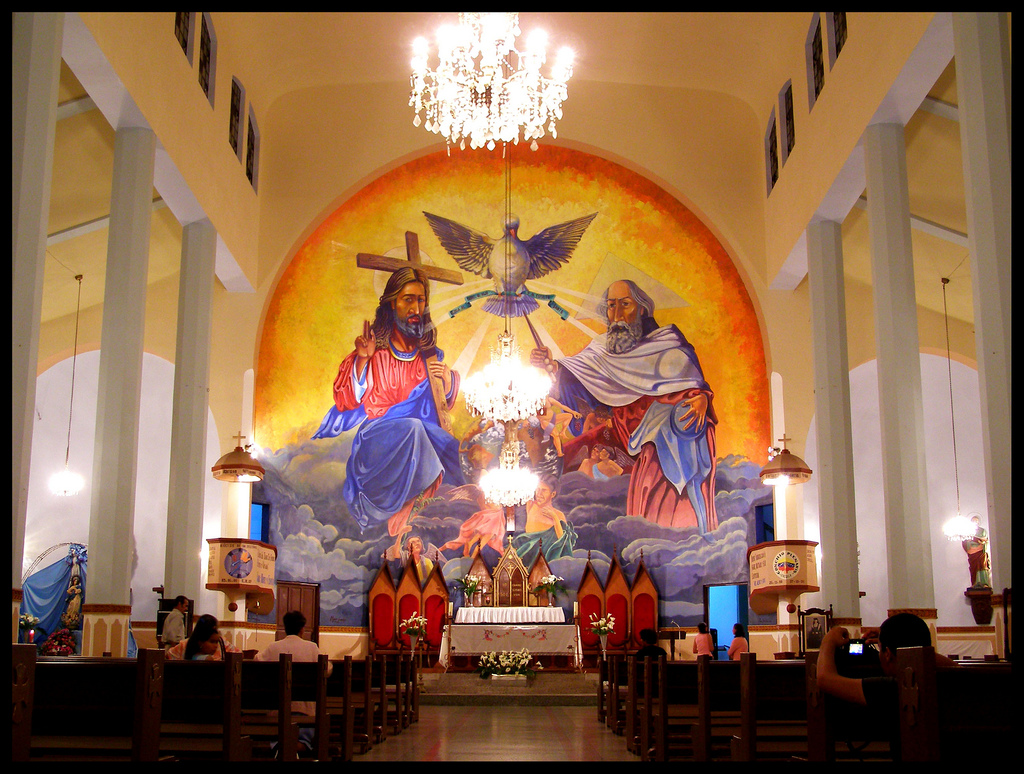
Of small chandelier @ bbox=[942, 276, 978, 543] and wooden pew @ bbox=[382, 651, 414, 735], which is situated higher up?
small chandelier @ bbox=[942, 276, 978, 543]

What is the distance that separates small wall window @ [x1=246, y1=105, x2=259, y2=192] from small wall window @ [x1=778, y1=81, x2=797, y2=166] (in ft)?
26.0

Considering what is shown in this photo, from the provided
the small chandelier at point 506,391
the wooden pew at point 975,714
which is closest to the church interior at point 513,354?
the small chandelier at point 506,391

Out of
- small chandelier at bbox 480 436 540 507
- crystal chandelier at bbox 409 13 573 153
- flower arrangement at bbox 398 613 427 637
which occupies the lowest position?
flower arrangement at bbox 398 613 427 637

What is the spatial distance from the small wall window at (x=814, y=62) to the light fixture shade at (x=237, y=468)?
8.57 metres

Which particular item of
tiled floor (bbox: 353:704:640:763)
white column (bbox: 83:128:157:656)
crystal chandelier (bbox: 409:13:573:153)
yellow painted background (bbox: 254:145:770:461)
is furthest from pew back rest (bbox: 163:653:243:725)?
yellow painted background (bbox: 254:145:770:461)

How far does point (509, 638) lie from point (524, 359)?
4485 millimetres

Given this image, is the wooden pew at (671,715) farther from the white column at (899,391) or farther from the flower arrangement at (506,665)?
the flower arrangement at (506,665)

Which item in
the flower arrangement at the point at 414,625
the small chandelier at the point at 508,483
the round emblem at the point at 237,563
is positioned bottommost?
the flower arrangement at the point at 414,625

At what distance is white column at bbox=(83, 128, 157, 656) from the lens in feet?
31.6

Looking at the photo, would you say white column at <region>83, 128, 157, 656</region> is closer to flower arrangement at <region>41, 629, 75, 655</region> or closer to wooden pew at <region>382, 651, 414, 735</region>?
wooden pew at <region>382, 651, 414, 735</region>

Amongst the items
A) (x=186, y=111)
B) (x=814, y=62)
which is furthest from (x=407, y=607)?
(x=814, y=62)

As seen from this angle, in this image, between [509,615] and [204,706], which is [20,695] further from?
[509,615]

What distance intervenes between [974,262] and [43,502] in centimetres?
1391

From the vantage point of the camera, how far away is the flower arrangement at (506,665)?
13766 mm
